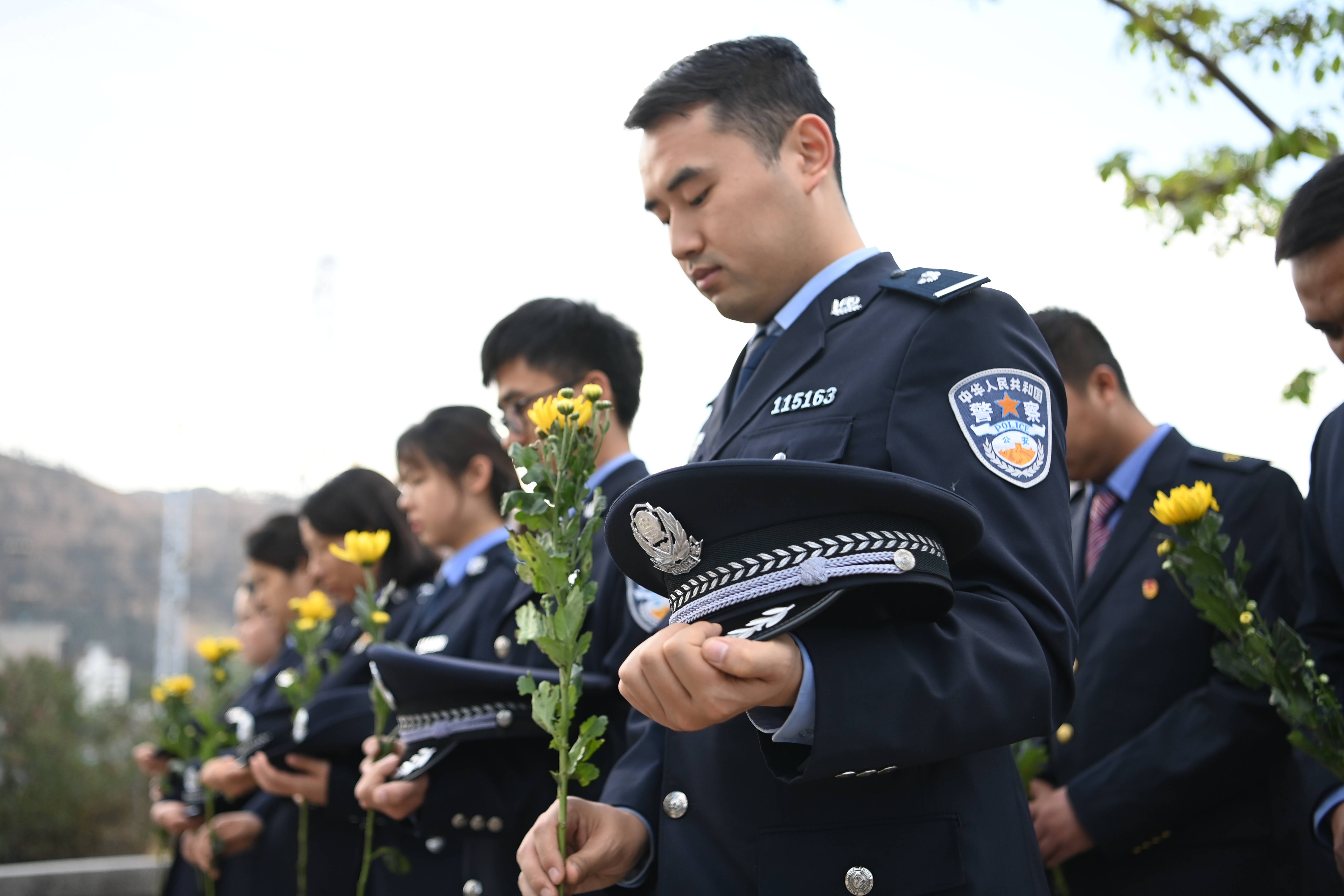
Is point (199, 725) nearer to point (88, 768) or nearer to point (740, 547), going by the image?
point (740, 547)

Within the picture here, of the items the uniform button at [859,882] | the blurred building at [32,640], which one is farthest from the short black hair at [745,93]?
the blurred building at [32,640]

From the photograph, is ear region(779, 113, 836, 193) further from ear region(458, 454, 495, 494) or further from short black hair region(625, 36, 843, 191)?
ear region(458, 454, 495, 494)

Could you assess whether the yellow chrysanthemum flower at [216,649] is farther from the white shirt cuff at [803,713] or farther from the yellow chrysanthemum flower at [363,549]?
the white shirt cuff at [803,713]

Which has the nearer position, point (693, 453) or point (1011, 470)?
point (1011, 470)

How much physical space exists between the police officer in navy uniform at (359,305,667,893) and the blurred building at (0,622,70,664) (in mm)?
6890

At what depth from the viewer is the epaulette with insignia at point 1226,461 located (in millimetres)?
2840

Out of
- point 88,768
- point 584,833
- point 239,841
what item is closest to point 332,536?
point 239,841

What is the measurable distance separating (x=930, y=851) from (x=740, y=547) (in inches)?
21.3

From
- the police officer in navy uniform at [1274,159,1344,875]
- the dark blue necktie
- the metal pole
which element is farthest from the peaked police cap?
the metal pole

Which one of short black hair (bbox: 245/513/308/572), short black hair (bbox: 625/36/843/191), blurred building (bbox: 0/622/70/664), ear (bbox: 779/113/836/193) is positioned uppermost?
short black hair (bbox: 625/36/843/191)

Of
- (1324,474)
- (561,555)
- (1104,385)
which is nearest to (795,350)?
(561,555)

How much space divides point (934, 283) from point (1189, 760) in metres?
1.39

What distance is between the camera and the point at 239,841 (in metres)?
4.19

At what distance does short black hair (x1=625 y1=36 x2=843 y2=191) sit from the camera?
2.04 m
